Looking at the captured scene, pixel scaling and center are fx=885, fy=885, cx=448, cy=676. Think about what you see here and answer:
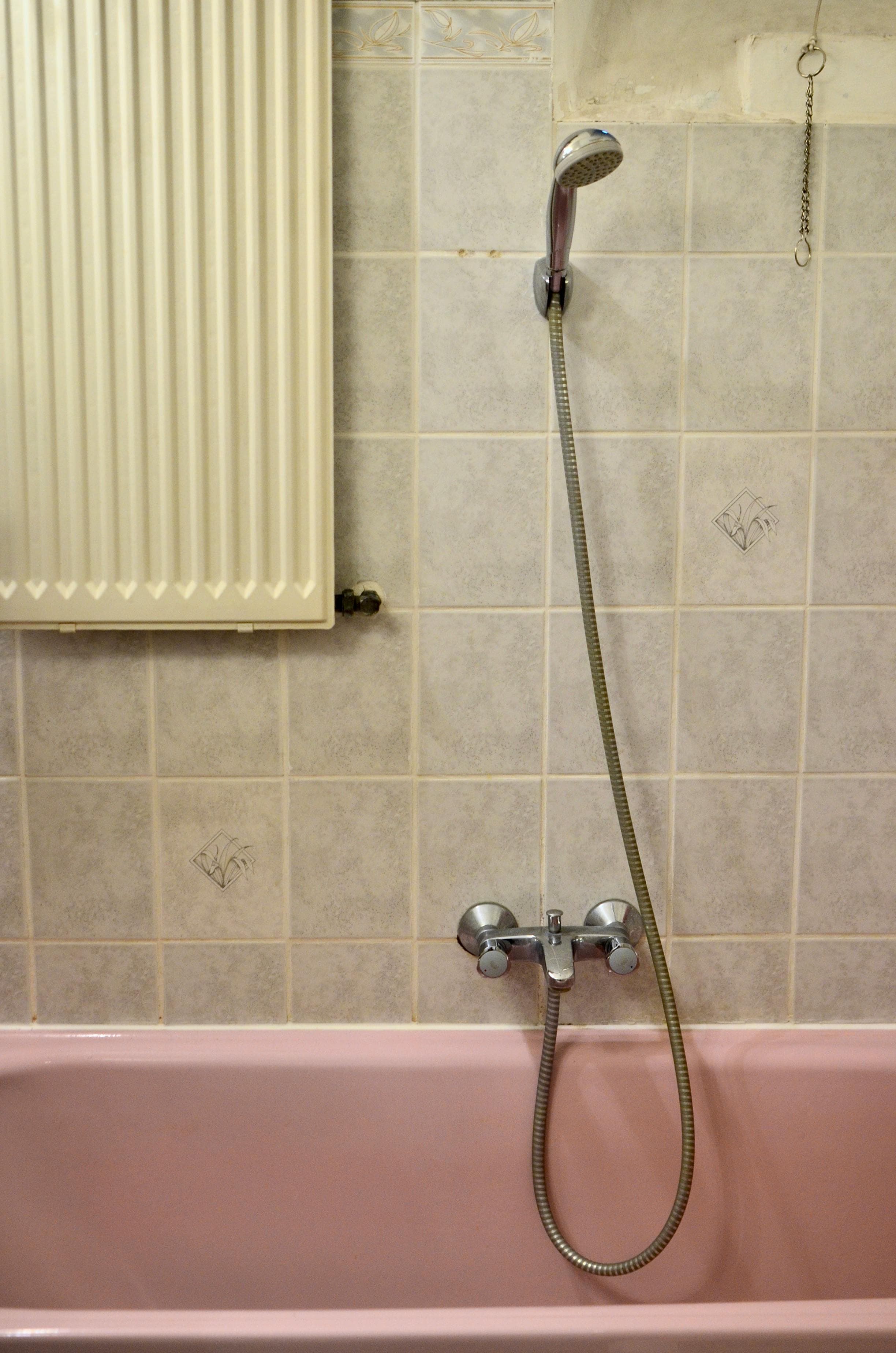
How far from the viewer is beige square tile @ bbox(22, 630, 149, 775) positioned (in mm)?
1119

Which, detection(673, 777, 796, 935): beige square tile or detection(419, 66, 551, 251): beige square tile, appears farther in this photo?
detection(673, 777, 796, 935): beige square tile

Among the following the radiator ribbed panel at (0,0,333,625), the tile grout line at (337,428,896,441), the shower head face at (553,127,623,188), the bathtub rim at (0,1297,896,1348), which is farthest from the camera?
the tile grout line at (337,428,896,441)

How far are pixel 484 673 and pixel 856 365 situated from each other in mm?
600

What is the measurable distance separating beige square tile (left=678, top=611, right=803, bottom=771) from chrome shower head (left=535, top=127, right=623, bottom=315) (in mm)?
427

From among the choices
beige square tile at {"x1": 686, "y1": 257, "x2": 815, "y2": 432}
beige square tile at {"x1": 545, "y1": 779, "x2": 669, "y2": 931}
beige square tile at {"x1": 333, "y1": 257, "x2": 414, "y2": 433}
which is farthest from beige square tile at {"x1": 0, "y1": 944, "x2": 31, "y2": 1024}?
beige square tile at {"x1": 686, "y1": 257, "x2": 815, "y2": 432}

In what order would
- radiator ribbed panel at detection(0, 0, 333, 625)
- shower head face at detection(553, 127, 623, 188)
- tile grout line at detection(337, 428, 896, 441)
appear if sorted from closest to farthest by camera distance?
shower head face at detection(553, 127, 623, 188) < radiator ribbed panel at detection(0, 0, 333, 625) < tile grout line at detection(337, 428, 896, 441)

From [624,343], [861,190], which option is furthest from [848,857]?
[861,190]

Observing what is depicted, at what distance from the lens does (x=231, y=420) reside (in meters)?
1.05

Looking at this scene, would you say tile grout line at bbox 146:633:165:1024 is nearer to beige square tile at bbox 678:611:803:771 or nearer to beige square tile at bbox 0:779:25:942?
beige square tile at bbox 0:779:25:942

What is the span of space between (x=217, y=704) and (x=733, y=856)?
2.29 ft

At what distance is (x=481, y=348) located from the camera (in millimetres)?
1081

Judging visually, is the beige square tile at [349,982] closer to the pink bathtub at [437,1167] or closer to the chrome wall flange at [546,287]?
the pink bathtub at [437,1167]

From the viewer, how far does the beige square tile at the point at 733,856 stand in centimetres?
115

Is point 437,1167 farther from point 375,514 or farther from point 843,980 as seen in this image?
point 375,514
